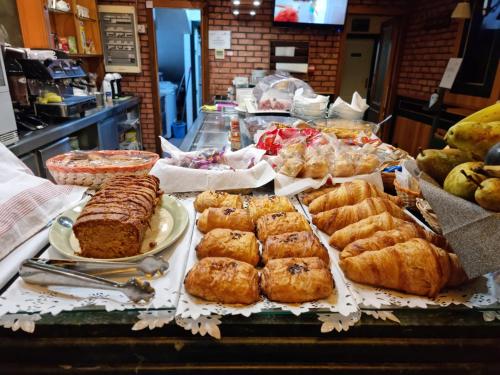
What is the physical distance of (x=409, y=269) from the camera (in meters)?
0.81

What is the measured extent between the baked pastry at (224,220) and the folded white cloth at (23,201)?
539 mm

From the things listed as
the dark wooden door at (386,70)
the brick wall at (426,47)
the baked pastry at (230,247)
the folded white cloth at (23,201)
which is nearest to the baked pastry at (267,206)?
the baked pastry at (230,247)

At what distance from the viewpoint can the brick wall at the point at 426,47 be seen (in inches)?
187

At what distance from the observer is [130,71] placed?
5.47 metres

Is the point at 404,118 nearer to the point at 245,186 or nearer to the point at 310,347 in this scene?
the point at 245,186

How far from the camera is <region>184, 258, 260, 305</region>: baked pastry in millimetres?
778

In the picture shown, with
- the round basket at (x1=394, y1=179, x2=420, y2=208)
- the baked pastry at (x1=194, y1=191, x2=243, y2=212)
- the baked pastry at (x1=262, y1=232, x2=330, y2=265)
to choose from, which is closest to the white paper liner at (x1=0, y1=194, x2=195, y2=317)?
the baked pastry at (x1=262, y1=232, x2=330, y2=265)

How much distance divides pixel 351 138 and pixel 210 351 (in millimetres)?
1516

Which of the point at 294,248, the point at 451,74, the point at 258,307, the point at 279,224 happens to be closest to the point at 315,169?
the point at 279,224

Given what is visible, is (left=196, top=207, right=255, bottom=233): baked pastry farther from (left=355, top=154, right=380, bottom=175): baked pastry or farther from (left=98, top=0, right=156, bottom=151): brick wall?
(left=98, top=0, right=156, bottom=151): brick wall

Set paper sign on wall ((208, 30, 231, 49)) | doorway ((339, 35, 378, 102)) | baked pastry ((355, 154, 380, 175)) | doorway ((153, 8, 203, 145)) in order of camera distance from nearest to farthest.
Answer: baked pastry ((355, 154, 380, 175))
paper sign on wall ((208, 30, 231, 49))
doorway ((153, 8, 203, 145))
doorway ((339, 35, 378, 102))

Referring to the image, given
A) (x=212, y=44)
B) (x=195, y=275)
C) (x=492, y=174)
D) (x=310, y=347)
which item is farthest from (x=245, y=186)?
(x=212, y=44)

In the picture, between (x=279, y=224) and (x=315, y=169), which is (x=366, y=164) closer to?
(x=315, y=169)

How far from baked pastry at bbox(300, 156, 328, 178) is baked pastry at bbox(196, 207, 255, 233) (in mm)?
441
